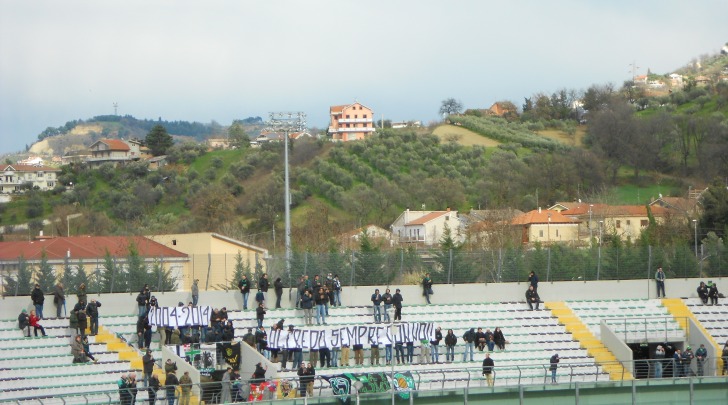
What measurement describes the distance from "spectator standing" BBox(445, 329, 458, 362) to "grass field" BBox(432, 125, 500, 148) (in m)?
86.0

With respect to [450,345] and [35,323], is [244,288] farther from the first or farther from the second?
[35,323]

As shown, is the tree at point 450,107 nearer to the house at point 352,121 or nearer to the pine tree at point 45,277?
the house at point 352,121

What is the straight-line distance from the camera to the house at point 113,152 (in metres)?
148

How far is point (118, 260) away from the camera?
38.2 metres

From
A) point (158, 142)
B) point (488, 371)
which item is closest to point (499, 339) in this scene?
point (488, 371)

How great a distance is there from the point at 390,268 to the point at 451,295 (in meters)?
2.28

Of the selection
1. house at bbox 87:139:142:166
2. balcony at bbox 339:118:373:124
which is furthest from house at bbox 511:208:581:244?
balcony at bbox 339:118:373:124

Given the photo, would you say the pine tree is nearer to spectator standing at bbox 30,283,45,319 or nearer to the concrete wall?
the concrete wall

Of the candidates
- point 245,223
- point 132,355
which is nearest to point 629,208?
point 245,223

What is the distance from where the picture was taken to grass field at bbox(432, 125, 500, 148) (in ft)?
401

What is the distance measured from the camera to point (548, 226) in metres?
82.9

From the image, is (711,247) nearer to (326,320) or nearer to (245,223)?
(326,320)

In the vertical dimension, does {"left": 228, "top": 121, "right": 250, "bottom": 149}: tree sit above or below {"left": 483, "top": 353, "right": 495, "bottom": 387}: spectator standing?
above

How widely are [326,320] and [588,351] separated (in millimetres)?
8218
